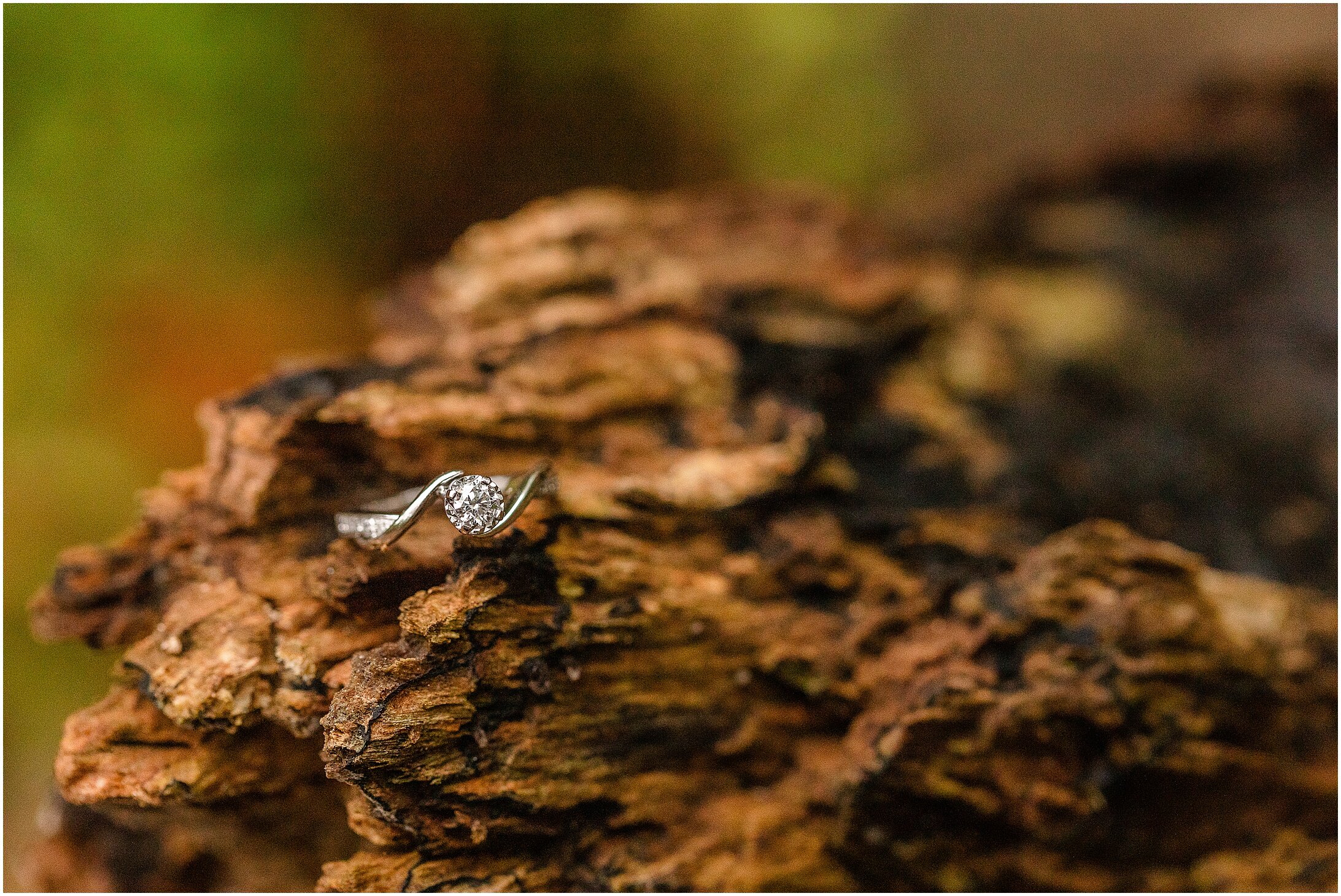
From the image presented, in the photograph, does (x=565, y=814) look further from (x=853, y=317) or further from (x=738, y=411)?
(x=853, y=317)

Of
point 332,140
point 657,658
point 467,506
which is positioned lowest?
point 657,658

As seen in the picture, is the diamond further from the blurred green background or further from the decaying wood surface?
the blurred green background

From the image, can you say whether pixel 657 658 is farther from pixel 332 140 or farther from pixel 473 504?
pixel 332 140

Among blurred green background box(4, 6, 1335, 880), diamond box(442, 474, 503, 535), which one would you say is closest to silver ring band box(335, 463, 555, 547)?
diamond box(442, 474, 503, 535)

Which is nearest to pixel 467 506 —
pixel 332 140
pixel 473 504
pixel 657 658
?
pixel 473 504

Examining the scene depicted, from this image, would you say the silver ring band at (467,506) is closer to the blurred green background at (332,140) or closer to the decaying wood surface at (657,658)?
the decaying wood surface at (657,658)

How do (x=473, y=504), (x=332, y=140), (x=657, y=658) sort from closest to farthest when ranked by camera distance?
(x=473, y=504), (x=657, y=658), (x=332, y=140)
